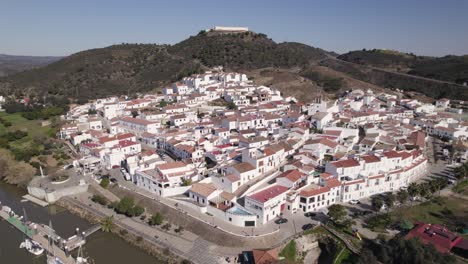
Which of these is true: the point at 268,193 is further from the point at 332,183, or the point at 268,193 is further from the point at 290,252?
the point at 332,183

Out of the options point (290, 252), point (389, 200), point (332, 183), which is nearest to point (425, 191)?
point (389, 200)

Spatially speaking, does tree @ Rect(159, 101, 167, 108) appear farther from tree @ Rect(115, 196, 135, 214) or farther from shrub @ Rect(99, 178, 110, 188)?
tree @ Rect(115, 196, 135, 214)

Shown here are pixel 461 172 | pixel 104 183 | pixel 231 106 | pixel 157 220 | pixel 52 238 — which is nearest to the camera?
pixel 52 238

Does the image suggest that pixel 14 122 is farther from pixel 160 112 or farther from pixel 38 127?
pixel 160 112

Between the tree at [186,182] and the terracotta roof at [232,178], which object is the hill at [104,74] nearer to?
the tree at [186,182]

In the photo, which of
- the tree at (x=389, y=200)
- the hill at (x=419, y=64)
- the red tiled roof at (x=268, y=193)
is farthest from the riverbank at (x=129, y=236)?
the hill at (x=419, y=64)

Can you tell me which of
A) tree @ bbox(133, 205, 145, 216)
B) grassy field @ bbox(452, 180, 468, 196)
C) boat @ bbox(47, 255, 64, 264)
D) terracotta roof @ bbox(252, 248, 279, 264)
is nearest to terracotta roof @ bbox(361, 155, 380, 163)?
grassy field @ bbox(452, 180, 468, 196)
